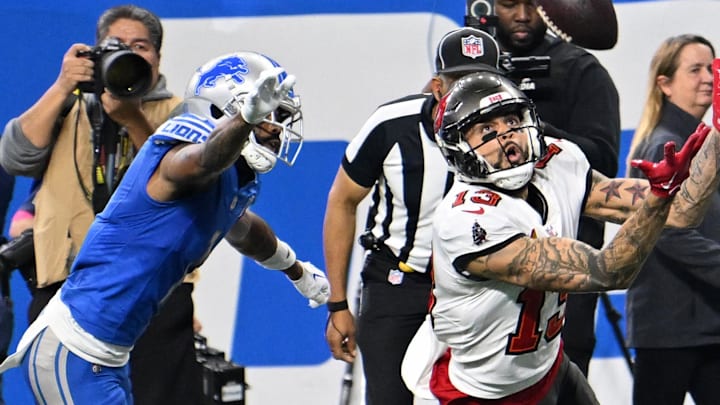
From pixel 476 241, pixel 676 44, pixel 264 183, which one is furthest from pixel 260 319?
pixel 476 241

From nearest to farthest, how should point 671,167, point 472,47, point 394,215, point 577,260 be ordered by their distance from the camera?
1. point 671,167
2. point 577,260
3. point 472,47
4. point 394,215

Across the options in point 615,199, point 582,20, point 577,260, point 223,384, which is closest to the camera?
point 577,260

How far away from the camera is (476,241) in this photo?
344 centimetres

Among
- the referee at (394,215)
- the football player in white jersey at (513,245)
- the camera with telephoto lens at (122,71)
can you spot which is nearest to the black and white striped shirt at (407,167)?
the referee at (394,215)

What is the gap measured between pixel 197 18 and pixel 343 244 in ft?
4.64

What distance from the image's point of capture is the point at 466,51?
14.0ft

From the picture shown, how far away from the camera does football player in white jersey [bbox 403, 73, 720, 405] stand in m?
3.41

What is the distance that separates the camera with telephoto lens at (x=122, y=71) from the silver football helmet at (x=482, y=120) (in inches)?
38.9

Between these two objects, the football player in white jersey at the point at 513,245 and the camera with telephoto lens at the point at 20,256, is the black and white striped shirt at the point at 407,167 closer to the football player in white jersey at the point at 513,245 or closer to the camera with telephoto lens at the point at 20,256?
the football player in white jersey at the point at 513,245

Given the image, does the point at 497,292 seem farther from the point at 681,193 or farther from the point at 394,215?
the point at 394,215


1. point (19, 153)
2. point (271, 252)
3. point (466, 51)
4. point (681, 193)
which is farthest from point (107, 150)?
point (681, 193)

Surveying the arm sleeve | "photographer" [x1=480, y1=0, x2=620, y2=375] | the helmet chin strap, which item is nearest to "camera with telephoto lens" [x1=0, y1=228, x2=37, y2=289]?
the arm sleeve

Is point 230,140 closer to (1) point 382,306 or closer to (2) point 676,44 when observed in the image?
(1) point 382,306

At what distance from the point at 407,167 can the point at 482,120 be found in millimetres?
786
